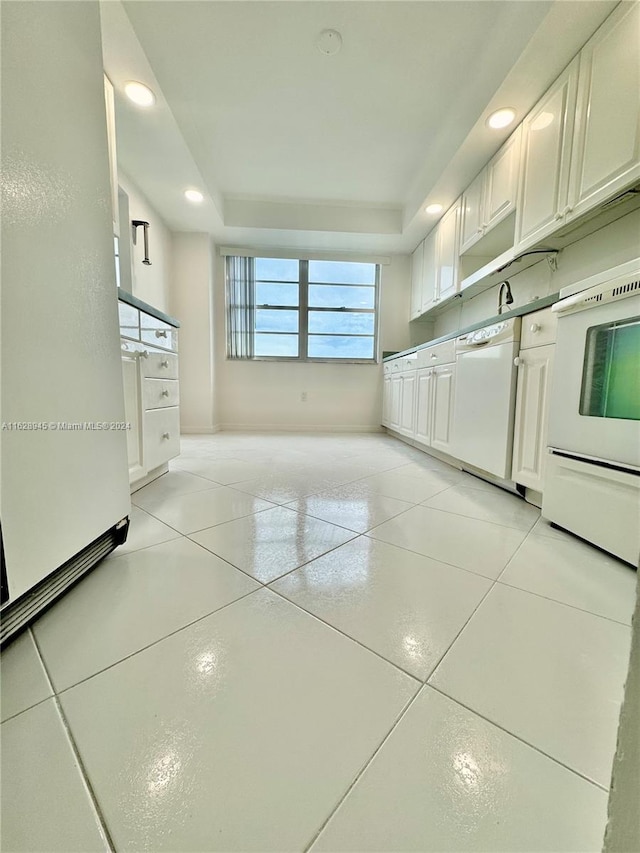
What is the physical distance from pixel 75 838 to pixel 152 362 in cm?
172

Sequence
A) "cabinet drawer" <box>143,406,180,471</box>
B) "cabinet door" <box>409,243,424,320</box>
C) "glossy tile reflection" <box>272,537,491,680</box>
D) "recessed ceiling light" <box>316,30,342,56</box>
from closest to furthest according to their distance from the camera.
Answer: "glossy tile reflection" <box>272,537,491,680</box>, "cabinet drawer" <box>143,406,180,471</box>, "recessed ceiling light" <box>316,30,342,56</box>, "cabinet door" <box>409,243,424,320</box>

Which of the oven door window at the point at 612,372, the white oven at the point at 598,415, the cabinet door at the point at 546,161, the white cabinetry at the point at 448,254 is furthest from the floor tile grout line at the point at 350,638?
the white cabinetry at the point at 448,254

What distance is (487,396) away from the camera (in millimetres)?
1830

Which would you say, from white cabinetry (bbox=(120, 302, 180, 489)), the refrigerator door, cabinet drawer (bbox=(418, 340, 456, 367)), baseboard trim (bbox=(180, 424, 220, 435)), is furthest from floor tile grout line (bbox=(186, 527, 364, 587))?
baseboard trim (bbox=(180, 424, 220, 435))

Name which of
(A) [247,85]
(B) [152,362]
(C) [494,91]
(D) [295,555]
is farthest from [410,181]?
(D) [295,555]

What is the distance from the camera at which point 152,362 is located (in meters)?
1.75

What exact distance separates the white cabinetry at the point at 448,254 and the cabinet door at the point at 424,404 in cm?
83

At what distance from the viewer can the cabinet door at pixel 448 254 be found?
281 cm

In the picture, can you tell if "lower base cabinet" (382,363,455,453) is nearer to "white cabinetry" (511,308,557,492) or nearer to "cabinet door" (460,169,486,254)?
"white cabinetry" (511,308,557,492)

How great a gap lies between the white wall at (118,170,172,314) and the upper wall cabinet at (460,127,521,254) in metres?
2.66

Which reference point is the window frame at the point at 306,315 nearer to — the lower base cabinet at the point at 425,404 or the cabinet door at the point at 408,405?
the lower base cabinet at the point at 425,404

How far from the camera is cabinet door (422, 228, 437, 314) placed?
328 cm

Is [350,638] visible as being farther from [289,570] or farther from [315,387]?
[315,387]

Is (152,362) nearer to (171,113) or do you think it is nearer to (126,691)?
(126,691)
